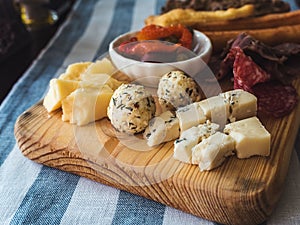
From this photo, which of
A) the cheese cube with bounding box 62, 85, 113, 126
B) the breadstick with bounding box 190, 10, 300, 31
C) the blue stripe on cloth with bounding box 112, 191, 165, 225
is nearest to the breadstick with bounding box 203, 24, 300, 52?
the breadstick with bounding box 190, 10, 300, 31

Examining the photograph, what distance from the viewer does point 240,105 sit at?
109 cm

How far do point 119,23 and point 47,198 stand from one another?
1.20 metres

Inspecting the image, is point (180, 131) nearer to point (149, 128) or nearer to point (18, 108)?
point (149, 128)

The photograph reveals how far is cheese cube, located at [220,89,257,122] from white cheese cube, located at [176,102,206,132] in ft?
0.23

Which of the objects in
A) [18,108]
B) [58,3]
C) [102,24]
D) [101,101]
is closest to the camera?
[101,101]

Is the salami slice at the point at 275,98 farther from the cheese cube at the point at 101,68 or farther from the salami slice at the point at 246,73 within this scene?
the cheese cube at the point at 101,68

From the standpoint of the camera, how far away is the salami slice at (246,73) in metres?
1.22

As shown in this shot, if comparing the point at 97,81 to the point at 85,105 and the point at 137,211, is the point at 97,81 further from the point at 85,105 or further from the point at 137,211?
the point at 137,211

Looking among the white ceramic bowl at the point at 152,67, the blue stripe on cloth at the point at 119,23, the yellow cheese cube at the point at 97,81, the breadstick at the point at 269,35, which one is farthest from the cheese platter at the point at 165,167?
the blue stripe on cloth at the point at 119,23

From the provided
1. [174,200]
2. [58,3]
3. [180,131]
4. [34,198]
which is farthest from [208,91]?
[58,3]

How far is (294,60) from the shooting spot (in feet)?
4.67

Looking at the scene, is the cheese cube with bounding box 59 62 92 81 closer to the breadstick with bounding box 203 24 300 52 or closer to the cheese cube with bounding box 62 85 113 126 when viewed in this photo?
the cheese cube with bounding box 62 85 113 126

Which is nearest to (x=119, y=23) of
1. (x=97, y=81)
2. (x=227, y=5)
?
(x=227, y=5)

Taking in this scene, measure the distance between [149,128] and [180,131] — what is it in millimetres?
76
